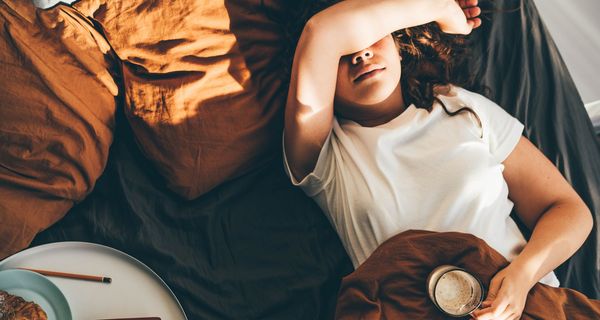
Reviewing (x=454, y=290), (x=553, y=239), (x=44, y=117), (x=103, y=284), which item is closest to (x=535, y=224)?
(x=553, y=239)

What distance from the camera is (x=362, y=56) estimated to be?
3.41 feet

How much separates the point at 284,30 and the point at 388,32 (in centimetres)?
24

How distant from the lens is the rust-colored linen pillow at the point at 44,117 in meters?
0.93

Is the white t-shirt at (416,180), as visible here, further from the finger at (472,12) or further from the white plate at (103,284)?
the white plate at (103,284)

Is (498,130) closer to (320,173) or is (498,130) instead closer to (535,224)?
(535,224)

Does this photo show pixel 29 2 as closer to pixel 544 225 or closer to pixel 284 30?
pixel 284 30

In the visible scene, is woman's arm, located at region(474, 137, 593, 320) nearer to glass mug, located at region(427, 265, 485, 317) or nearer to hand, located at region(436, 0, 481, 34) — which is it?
glass mug, located at region(427, 265, 485, 317)

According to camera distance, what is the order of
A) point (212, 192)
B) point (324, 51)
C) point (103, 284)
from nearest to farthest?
1. point (103, 284)
2. point (324, 51)
3. point (212, 192)

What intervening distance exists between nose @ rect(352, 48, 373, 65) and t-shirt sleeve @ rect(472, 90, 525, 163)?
0.29 m

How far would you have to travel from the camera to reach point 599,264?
3.91 feet

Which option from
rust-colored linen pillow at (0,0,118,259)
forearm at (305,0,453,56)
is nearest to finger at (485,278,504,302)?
forearm at (305,0,453,56)

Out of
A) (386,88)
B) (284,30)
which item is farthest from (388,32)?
(284,30)

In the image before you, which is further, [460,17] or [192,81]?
[460,17]

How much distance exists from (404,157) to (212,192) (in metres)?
0.44
